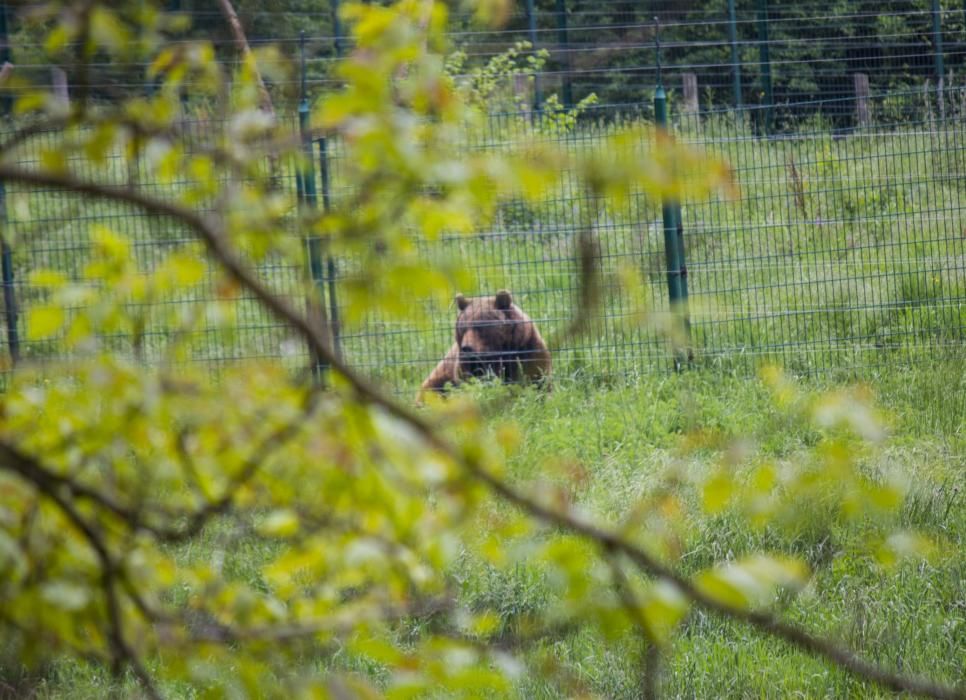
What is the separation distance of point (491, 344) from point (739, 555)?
4003mm

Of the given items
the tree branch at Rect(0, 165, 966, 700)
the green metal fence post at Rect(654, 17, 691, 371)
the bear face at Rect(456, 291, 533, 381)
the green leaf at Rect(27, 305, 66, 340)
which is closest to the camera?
the tree branch at Rect(0, 165, 966, 700)

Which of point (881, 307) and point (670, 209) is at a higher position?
point (670, 209)

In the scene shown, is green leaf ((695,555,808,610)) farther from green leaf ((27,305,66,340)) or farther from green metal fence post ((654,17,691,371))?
green metal fence post ((654,17,691,371))

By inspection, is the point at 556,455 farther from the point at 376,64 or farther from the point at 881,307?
the point at 376,64

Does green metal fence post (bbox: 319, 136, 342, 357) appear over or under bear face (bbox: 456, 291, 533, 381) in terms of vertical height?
over

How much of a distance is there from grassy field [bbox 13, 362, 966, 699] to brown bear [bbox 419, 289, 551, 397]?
1.48 m

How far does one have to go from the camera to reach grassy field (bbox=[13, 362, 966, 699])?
153 inches

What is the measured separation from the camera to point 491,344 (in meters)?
8.42

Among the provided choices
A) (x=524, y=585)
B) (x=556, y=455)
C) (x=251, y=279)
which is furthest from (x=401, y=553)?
(x=556, y=455)

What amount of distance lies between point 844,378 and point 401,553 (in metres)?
5.92

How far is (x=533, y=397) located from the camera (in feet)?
22.8

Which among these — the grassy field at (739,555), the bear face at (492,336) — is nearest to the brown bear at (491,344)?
the bear face at (492,336)

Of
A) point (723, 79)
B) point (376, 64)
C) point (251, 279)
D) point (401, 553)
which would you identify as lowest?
point (401, 553)

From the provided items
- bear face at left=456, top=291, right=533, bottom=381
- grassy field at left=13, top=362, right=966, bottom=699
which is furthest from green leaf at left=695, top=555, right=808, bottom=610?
bear face at left=456, top=291, right=533, bottom=381
